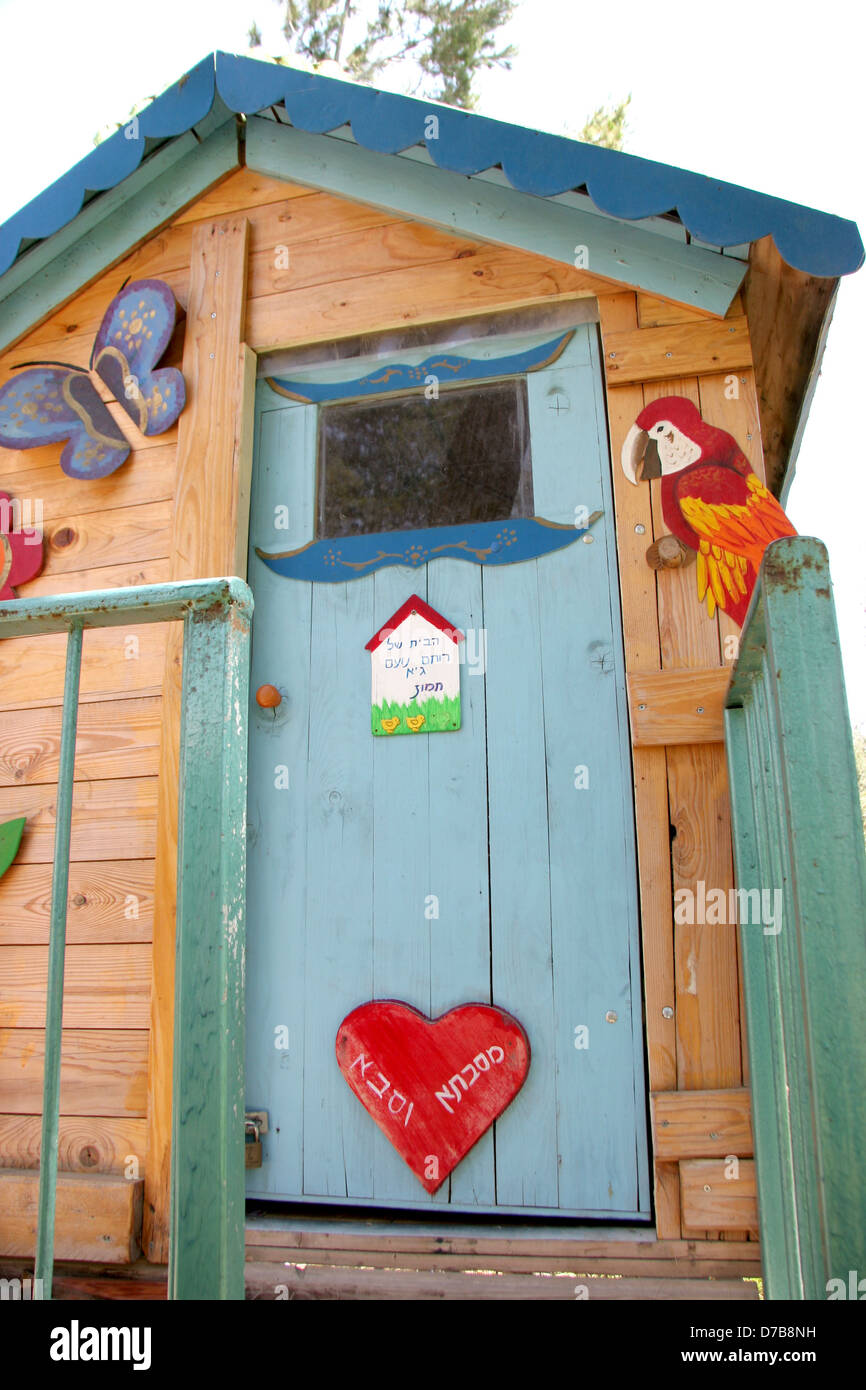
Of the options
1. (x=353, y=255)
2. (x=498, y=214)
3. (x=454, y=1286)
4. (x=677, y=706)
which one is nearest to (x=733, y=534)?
(x=677, y=706)

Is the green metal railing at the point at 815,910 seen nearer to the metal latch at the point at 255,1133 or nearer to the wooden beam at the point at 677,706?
the wooden beam at the point at 677,706

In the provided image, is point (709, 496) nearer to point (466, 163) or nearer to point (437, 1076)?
point (466, 163)

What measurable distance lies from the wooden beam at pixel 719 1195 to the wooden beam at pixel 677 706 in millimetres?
984

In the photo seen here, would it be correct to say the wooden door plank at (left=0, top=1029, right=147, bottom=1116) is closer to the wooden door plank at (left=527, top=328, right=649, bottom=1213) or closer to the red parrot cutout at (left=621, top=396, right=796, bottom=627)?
the wooden door plank at (left=527, top=328, right=649, bottom=1213)

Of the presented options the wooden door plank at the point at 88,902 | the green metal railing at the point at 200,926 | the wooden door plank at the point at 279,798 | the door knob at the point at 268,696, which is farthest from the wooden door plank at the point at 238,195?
the green metal railing at the point at 200,926

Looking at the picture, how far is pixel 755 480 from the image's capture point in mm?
2568

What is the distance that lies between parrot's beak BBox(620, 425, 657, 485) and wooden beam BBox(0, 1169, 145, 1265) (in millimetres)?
2285

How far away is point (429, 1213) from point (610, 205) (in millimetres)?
2584

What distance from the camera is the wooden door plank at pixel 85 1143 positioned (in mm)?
2514

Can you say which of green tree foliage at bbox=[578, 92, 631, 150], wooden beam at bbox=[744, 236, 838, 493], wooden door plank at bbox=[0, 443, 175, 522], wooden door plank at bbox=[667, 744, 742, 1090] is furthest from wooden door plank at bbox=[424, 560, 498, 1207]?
green tree foliage at bbox=[578, 92, 631, 150]

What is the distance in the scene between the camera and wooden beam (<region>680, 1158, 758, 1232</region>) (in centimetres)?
216

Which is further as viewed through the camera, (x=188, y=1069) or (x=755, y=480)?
(x=755, y=480)

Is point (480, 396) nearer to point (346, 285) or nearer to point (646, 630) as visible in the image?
point (346, 285)
